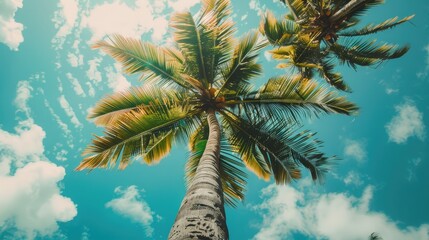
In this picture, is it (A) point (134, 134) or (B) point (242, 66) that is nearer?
(A) point (134, 134)

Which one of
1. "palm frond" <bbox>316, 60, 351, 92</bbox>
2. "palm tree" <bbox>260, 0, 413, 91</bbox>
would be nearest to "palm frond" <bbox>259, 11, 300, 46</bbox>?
"palm tree" <bbox>260, 0, 413, 91</bbox>

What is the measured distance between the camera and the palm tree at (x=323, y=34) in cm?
799

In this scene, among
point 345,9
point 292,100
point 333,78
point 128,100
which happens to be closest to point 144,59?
point 128,100

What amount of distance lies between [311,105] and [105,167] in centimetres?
491

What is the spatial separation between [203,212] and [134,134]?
4.09 metres

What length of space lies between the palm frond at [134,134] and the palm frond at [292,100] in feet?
5.70

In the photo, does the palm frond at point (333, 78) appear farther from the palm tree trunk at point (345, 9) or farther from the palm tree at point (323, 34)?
the palm tree trunk at point (345, 9)

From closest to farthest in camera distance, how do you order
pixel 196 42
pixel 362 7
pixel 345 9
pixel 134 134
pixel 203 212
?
pixel 203 212 < pixel 134 134 < pixel 196 42 < pixel 345 9 < pixel 362 7

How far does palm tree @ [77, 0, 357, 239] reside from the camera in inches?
250

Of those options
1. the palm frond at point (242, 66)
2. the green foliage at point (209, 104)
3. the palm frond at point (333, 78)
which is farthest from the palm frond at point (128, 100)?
the palm frond at point (333, 78)

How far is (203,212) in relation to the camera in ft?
8.63

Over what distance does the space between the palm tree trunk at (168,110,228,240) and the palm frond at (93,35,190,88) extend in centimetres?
427

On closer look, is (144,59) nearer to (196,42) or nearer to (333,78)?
(196,42)

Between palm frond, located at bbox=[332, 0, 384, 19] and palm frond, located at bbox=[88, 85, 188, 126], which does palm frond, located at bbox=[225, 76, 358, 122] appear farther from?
palm frond, located at bbox=[332, 0, 384, 19]
